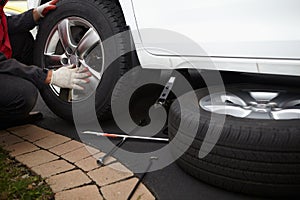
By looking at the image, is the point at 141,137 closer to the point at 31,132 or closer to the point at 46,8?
the point at 31,132

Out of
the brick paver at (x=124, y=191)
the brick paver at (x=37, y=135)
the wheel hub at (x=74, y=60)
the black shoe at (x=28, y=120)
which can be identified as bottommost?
the brick paver at (x=124, y=191)

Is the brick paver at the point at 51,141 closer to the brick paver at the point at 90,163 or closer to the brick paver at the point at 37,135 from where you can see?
the brick paver at the point at 37,135

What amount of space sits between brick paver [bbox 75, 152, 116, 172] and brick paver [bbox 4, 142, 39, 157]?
38 centimetres

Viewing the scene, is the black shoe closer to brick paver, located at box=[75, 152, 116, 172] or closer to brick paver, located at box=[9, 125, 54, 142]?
brick paver, located at box=[9, 125, 54, 142]

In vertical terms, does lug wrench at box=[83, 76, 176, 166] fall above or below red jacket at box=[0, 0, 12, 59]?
below

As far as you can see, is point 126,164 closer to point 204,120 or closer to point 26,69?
point 204,120

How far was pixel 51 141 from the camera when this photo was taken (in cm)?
210

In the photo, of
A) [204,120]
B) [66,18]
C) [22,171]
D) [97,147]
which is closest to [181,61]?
[204,120]

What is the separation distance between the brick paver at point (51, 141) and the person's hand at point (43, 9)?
83cm

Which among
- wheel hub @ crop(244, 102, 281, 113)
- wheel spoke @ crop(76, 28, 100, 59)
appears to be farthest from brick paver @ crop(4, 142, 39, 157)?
wheel hub @ crop(244, 102, 281, 113)

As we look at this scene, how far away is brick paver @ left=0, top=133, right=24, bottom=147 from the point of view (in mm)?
2119

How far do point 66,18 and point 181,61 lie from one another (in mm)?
877

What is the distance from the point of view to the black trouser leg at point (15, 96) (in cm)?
195

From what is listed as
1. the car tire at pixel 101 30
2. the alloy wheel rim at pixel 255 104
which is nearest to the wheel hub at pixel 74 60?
the car tire at pixel 101 30
